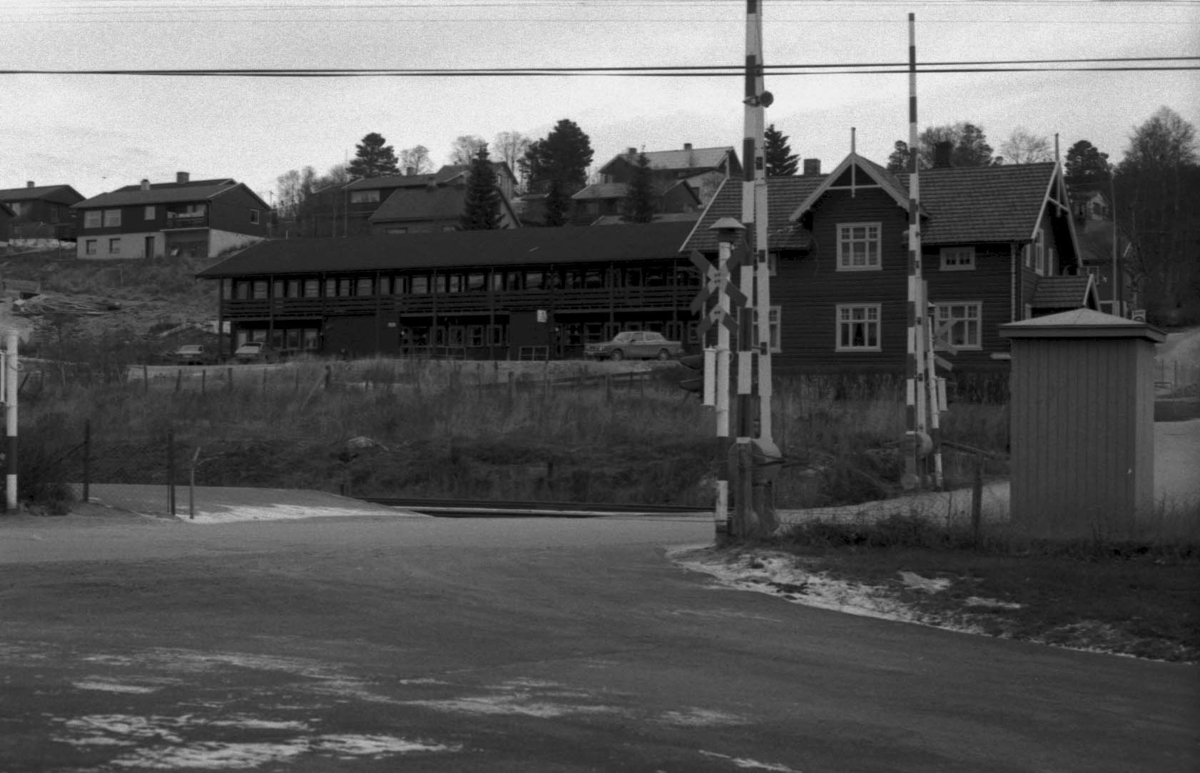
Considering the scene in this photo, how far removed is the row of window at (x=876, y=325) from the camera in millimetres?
55688

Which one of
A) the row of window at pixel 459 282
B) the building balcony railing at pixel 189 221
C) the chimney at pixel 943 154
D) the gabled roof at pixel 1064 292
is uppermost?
the building balcony railing at pixel 189 221

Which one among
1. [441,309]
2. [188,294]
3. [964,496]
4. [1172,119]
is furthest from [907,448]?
[188,294]

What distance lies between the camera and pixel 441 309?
82.9m

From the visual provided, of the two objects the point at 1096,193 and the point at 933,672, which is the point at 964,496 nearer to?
the point at 933,672

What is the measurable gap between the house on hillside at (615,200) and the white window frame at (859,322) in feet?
268

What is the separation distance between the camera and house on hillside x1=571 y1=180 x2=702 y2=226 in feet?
462

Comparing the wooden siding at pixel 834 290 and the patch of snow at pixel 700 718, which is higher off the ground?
the wooden siding at pixel 834 290

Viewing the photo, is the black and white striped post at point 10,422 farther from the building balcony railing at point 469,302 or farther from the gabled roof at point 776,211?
the building balcony railing at point 469,302

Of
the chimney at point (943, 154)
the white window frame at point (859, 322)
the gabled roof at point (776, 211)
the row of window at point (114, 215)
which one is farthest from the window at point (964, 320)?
the row of window at point (114, 215)

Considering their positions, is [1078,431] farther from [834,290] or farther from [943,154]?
[943,154]

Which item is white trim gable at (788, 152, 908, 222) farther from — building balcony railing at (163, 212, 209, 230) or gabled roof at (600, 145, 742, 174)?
gabled roof at (600, 145, 742, 174)

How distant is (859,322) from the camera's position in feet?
187

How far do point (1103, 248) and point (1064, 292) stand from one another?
43293mm

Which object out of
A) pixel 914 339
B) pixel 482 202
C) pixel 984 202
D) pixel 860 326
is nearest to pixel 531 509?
pixel 914 339
